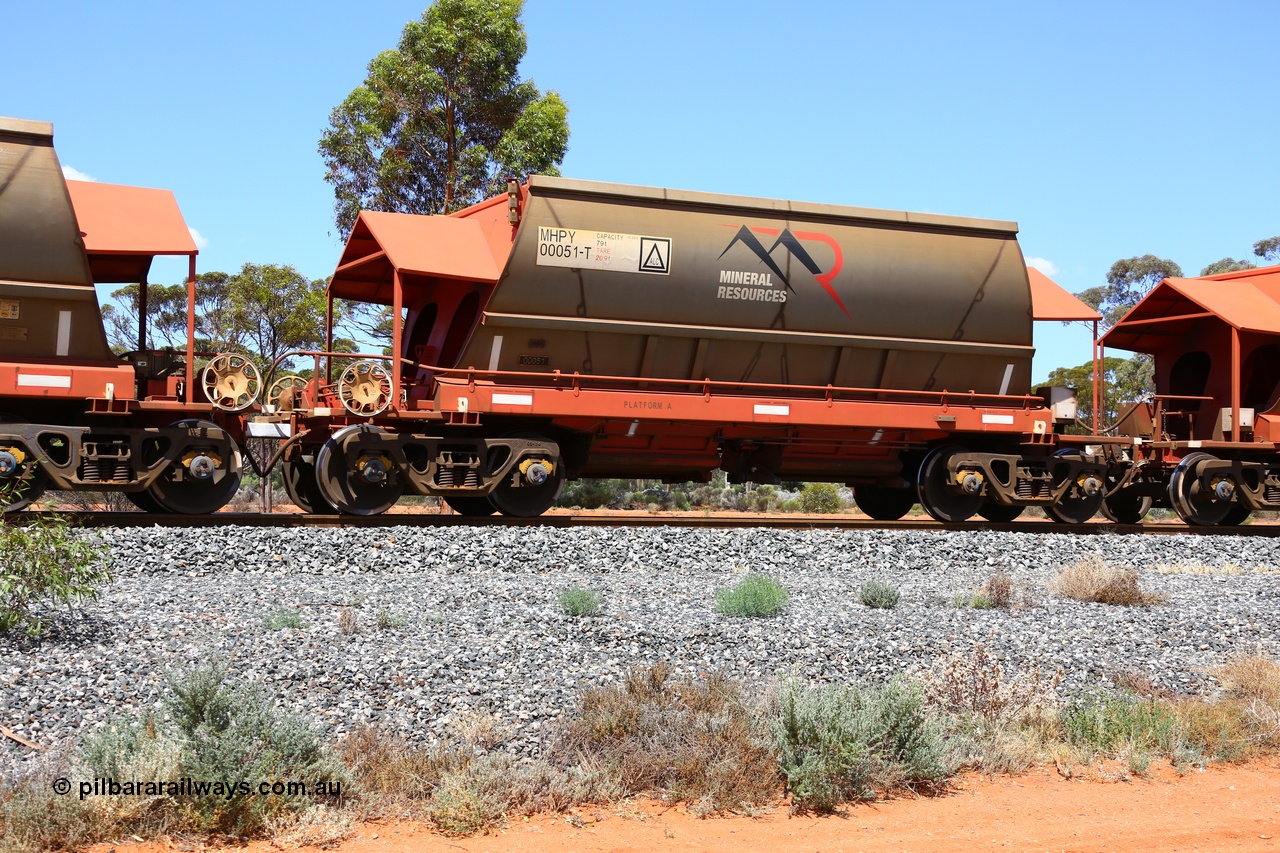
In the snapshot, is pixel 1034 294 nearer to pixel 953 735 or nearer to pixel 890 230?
pixel 890 230

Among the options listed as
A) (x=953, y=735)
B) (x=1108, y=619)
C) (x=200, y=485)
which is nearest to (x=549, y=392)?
(x=200, y=485)

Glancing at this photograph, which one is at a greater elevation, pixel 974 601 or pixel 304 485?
pixel 304 485

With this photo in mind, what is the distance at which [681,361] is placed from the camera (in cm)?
1379

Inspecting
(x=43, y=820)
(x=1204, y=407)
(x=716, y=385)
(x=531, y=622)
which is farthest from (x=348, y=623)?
(x=1204, y=407)

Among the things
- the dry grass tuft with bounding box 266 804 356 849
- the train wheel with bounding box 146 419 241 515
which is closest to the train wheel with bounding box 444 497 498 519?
the train wheel with bounding box 146 419 241 515

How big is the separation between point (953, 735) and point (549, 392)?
7574 mm

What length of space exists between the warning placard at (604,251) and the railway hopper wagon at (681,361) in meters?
0.02

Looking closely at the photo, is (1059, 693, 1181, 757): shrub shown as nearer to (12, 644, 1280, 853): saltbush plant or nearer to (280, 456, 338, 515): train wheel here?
(12, 644, 1280, 853): saltbush plant

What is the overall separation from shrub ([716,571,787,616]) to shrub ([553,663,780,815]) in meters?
2.16

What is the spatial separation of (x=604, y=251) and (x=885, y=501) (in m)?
6.32

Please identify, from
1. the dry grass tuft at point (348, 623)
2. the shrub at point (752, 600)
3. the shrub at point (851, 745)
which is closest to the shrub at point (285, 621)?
the dry grass tuft at point (348, 623)

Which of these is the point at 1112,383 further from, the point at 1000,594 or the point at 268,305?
the point at 1000,594

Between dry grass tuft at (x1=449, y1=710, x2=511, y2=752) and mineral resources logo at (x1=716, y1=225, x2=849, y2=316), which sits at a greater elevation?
mineral resources logo at (x1=716, y1=225, x2=849, y2=316)

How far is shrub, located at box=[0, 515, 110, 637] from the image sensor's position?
6922 millimetres
